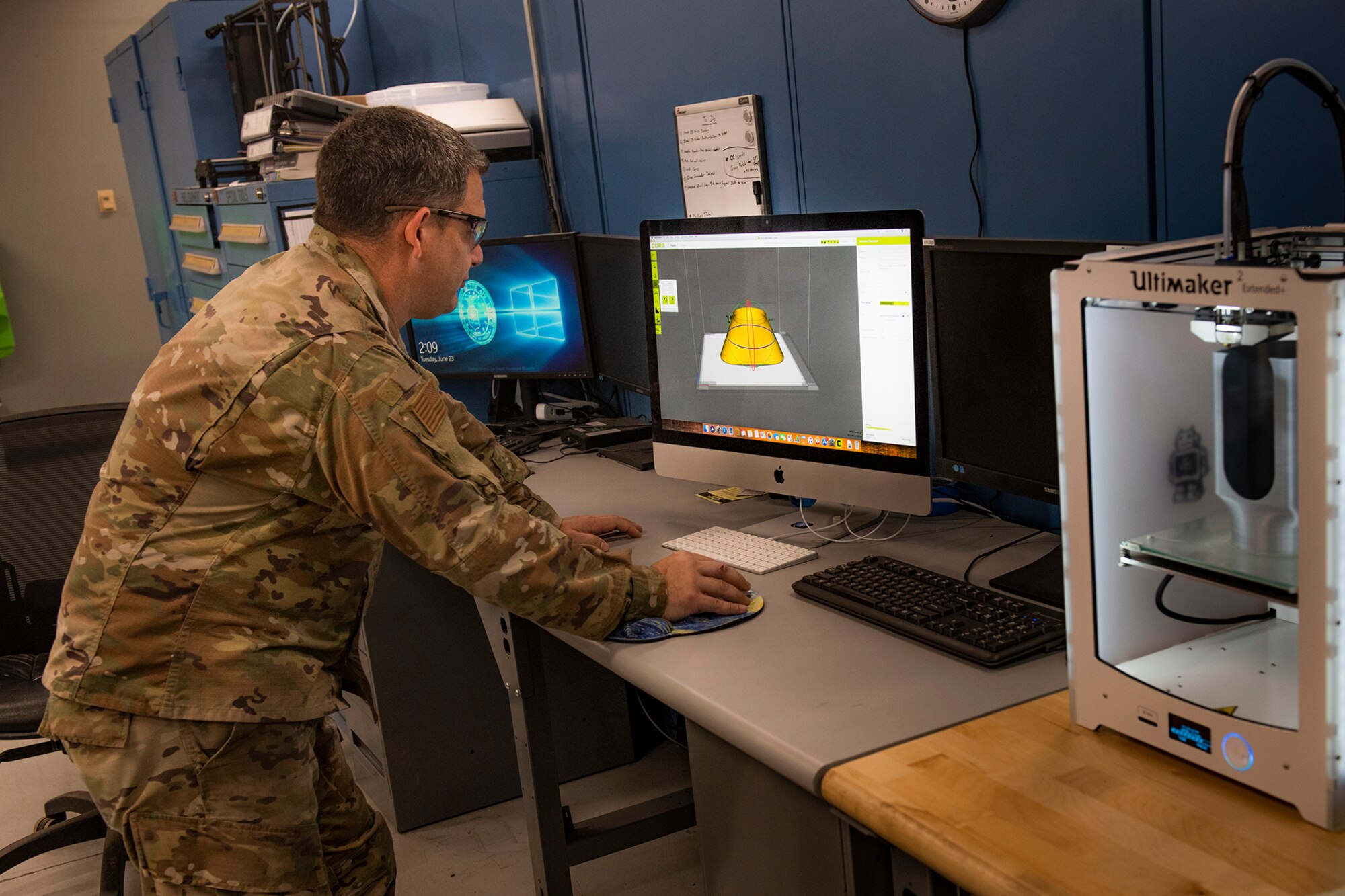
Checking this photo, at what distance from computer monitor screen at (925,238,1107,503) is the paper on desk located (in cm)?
48

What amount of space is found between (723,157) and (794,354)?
790 millimetres

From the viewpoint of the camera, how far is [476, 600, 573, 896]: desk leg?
6.23 ft

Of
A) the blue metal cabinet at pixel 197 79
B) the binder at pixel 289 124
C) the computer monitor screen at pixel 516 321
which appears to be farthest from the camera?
the blue metal cabinet at pixel 197 79

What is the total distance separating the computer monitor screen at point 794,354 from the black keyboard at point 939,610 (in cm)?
18

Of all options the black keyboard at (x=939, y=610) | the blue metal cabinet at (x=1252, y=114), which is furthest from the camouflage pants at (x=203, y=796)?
the blue metal cabinet at (x=1252, y=114)

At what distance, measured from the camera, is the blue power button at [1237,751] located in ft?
3.11

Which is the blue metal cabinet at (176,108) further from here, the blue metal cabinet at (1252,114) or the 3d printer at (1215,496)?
the 3d printer at (1215,496)

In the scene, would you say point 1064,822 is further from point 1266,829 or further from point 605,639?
point 605,639

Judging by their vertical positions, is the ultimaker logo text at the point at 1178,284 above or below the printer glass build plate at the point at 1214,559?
→ above

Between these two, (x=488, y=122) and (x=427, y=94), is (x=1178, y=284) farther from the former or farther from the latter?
(x=427, y=94)

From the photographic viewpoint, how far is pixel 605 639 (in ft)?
4.83

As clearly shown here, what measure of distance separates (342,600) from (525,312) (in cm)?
135

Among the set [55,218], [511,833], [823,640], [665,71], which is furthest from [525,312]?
[55,218]

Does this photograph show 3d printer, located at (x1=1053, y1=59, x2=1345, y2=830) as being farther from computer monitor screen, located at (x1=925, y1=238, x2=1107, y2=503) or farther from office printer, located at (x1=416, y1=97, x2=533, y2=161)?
office printer, located at (x1=416, y1=97, x2=533, y2=161)
